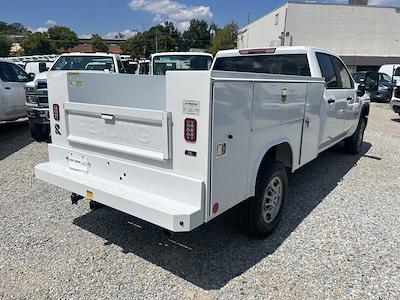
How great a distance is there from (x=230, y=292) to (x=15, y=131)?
9.15m

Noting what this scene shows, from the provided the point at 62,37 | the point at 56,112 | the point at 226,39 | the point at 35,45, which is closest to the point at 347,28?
the point at 226,39

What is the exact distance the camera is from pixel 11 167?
21.2 feet

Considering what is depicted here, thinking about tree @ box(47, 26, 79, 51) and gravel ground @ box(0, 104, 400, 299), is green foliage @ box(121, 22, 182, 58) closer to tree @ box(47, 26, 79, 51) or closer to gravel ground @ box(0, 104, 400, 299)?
tree @ box(47, 26, 79, 51)

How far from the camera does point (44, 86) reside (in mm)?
8102

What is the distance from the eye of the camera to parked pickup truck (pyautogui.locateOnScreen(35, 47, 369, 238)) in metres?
2.75

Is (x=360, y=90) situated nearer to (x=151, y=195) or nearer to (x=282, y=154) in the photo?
(x=282, y=154)

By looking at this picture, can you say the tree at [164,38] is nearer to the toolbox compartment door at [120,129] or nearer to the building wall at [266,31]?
the building wall at [266,31]

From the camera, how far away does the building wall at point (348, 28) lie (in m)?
51.6

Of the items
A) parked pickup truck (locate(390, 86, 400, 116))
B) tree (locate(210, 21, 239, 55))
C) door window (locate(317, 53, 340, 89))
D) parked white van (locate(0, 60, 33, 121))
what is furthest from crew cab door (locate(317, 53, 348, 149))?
tree (locate(210, 21, 239, 55))

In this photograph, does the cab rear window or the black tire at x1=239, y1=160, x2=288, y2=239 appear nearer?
the black tire at x1=239, y1=160, x2=288, y2=239

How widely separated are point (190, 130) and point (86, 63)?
752 centimetres

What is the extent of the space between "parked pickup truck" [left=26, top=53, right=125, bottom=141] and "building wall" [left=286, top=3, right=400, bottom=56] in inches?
1872

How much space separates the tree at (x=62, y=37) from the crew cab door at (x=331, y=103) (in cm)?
9805

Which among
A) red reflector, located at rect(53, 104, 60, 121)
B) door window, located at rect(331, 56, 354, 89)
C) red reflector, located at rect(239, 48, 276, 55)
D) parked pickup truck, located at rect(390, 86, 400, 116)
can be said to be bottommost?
parked pickup truck, located at rect(390, 86, 400, 116)
